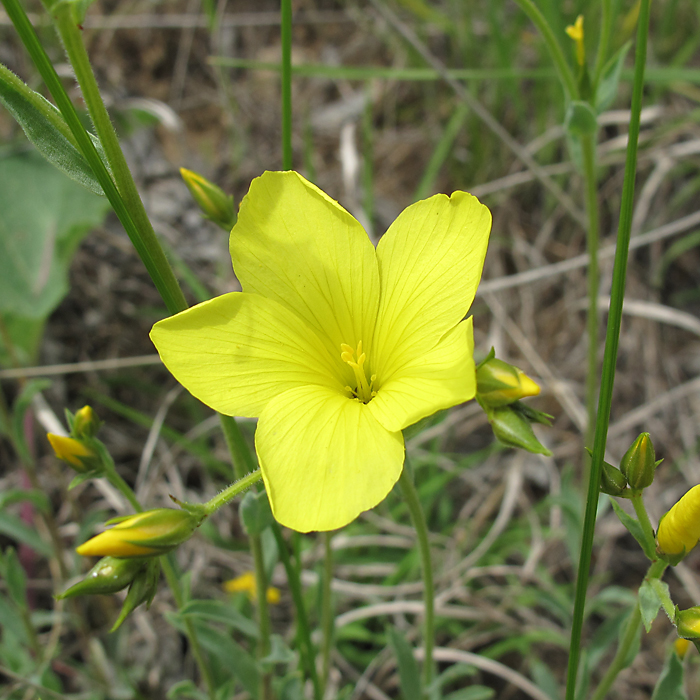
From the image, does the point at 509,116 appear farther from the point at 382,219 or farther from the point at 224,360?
the point at 224,360

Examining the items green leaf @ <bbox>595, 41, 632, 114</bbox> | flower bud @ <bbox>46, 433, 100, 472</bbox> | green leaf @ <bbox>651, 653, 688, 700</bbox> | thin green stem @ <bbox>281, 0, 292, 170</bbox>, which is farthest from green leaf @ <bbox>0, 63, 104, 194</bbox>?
green leaf @ <bbox>651, 653, 688, 700</bbox>

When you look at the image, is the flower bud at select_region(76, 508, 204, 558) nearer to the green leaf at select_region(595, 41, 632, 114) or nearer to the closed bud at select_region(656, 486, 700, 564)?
the closed bud at select_region(656, 486, 700, 564)

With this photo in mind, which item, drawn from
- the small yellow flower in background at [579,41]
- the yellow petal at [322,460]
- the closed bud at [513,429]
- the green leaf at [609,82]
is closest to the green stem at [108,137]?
the yellow petal at [322,460]

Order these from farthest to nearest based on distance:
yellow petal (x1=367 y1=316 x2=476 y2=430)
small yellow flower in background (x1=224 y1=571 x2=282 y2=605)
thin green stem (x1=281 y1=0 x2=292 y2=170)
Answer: small yellow flower in background (x1=224 y1=571 x2=282 y2=605) < thin green stem (x1=281 y1=0 x2=292 y2=170) < yellow petal (x1=367 y1=316 x2=476 y2=430)

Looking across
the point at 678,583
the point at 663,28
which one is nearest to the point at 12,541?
the point at 678,583

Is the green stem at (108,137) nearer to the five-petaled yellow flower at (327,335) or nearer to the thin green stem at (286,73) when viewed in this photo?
the five-petaled yellow flower at (327,335)
